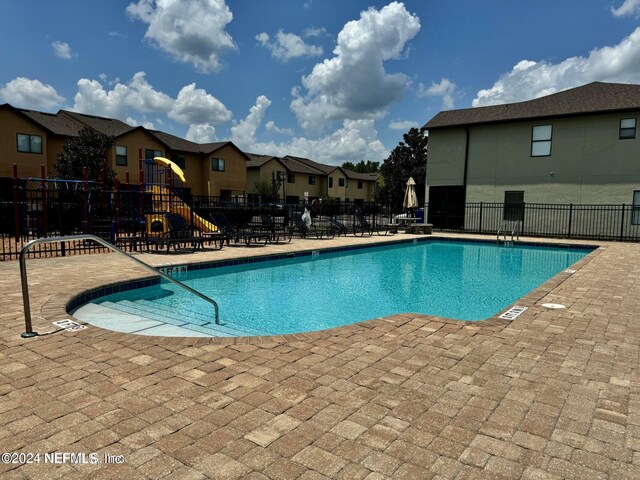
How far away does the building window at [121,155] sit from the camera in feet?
99.8

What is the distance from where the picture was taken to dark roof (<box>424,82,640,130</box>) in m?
19.2

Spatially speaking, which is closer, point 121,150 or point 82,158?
point 82,158

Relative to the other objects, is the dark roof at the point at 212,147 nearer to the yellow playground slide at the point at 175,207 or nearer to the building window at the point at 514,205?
the yellow playground slide at the point at 175,207

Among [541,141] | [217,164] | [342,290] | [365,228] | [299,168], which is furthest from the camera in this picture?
[299,168]

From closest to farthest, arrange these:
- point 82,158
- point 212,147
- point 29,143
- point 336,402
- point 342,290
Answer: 1. point 336,402
2. point 342,290
3. point 82,158
4. point 29,143
5. point 212,147

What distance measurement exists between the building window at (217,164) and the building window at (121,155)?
8185 millimetres

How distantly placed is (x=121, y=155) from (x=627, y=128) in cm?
3176

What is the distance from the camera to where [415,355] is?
3.68 meters

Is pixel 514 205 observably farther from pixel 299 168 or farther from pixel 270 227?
pixel 299 168

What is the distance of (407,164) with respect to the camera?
138ft

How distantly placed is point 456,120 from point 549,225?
7.93 m

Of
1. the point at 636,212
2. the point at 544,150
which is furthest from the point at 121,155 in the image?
the point at 636,212

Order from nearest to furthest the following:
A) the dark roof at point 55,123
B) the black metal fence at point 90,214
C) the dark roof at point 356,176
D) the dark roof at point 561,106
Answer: the black metal fence at point 90,214, the dark roof at point 561,106, the dark roof at point 55,123, the dark roof at point 356,176

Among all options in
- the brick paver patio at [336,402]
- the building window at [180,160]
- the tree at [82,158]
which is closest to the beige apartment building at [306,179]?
the building window at [180,160]
